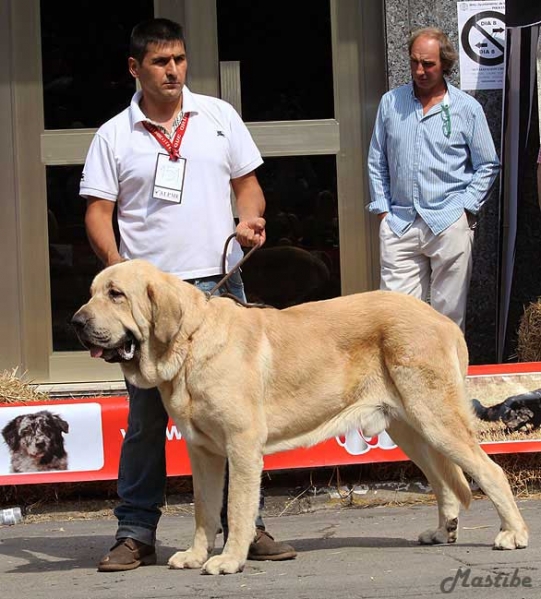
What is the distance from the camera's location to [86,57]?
26.3ft

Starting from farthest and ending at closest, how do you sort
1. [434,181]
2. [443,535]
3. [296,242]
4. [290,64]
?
1. [296,242]
2. [290,64]
3. [434,181]
4. [443,535]

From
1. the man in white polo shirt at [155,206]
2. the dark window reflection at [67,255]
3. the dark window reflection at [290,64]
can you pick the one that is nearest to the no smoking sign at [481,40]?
the dark window reflection at [290,64]

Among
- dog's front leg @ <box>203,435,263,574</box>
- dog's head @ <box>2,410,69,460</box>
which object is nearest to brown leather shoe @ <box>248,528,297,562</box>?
dog's front leg @ <box>203,435,263,574</box>

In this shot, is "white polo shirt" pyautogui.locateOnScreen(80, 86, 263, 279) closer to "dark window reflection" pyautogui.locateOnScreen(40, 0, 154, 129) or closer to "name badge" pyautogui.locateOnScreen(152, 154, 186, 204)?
"name badge" pyautogui.locateOnScreen(152, 154, 186, 204)

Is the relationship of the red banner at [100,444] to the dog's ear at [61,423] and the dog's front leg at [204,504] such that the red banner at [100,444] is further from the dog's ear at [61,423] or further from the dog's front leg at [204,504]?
the dog's front leg at [204,504]

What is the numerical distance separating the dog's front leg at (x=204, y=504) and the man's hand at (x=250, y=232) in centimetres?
94

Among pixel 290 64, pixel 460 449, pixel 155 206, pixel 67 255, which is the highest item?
pixel 290 64

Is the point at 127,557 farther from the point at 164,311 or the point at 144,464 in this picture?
the point at 164,311

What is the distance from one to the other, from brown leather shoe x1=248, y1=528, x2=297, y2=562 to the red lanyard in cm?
175

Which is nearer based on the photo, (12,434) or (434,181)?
(12,434)

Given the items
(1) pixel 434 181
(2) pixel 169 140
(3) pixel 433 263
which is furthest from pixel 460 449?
(1) pixel 434 181

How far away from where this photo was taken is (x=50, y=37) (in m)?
8.00

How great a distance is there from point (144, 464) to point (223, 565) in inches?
27.2

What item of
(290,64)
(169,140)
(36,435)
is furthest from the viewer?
(290,64)
